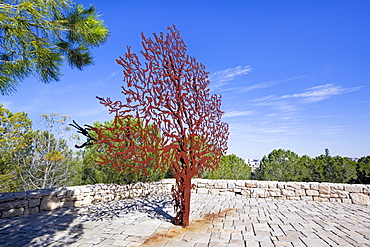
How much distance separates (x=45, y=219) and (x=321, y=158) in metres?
11.1

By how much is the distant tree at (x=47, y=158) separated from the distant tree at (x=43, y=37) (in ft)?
22.7

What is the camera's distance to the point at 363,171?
28.2 ft

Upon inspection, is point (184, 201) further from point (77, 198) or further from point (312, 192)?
point (312, 192)

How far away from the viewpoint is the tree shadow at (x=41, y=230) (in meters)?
3.31

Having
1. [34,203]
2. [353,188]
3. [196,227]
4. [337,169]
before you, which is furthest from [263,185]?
[34,203]

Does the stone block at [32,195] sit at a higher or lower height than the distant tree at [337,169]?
lower

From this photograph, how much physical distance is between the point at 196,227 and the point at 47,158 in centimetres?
933

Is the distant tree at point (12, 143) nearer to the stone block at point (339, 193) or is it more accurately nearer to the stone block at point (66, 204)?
the stone block at point (66, 204)

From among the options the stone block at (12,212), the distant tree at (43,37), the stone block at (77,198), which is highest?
the distant tree at (43,37)

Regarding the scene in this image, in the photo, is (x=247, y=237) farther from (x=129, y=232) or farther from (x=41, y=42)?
(x=41, y=42)

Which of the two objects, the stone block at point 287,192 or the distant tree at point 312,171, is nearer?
the stone block at point 287,192

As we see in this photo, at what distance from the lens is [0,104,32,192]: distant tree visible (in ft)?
32.1

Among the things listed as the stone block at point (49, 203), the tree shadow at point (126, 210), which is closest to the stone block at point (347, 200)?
the tree shadow at point (126, 210)

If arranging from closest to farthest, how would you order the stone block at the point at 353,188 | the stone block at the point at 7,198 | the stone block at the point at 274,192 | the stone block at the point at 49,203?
the stone block at the point at 7,198
the stone block at the point at 49,203
the stone block at the point at 353,188
the stone block at the point at 274,192
